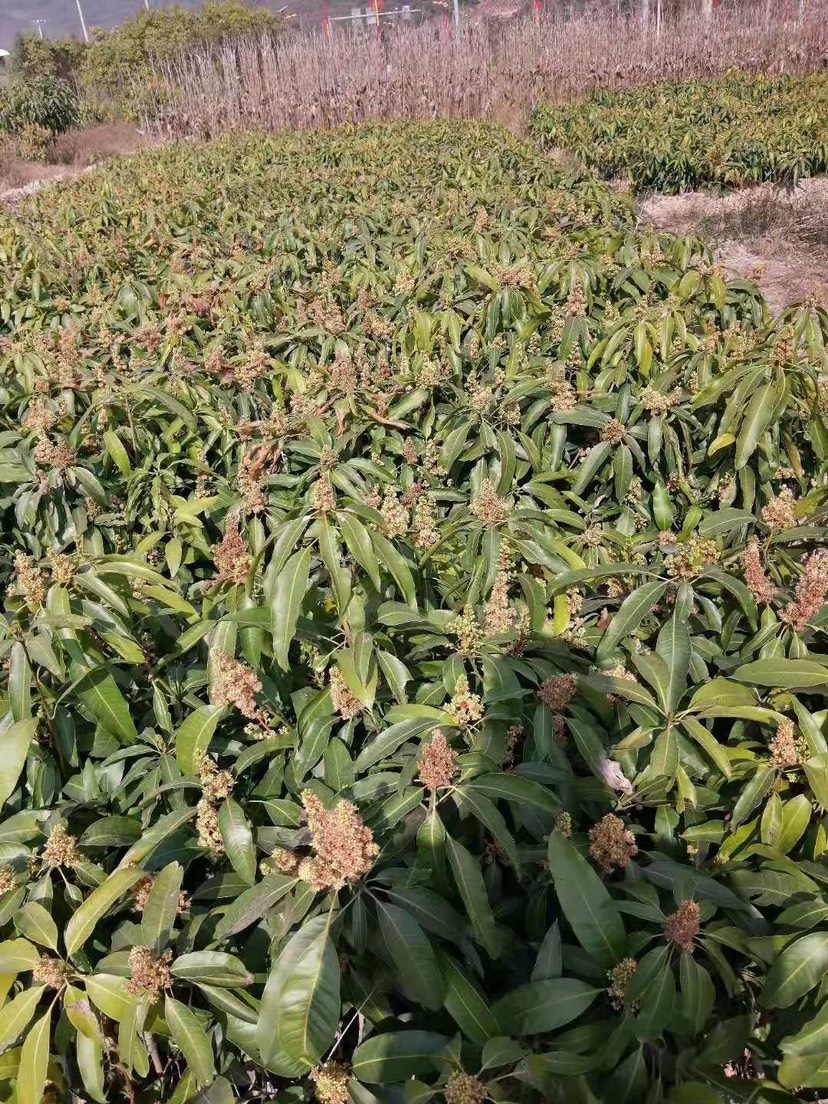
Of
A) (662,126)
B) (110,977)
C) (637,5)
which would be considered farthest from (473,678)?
(637,5)

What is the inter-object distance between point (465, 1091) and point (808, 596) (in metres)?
1.01

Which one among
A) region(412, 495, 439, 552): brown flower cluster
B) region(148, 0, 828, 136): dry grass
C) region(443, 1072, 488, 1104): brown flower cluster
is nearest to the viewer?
region(443, 1072, 488, 1104): brown flower cluster

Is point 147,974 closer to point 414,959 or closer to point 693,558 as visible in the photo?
point 414,959

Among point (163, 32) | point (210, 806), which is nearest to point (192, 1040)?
point (210, 806)

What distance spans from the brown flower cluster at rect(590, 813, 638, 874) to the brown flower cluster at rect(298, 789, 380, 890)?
357 mm

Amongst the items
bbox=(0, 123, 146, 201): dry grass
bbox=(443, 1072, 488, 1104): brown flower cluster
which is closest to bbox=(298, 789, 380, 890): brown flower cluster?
bbox=(443, 1072, 488, 1104): brown flower cluster

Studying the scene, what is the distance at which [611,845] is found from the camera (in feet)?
3.49

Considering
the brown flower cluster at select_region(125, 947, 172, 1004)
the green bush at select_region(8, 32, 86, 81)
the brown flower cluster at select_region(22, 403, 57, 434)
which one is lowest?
the brown flower cluster at select_region(125, 947, 172, 1004)

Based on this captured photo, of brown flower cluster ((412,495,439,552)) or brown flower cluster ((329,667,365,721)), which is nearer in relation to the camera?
brown flower cluster ((329,667,365,721))

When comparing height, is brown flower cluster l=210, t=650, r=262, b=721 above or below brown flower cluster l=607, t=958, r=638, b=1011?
above

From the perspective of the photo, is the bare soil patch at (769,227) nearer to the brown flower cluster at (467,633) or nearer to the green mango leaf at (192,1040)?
the brown flower cluster at (467,633)

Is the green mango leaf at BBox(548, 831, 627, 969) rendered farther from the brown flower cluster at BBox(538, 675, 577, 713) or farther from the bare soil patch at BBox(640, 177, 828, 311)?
the bare soil patch at BBox(640, 177, 828, 311)

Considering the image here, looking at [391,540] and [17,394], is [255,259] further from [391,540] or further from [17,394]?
[391,540]

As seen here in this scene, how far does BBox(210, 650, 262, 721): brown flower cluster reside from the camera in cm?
120
